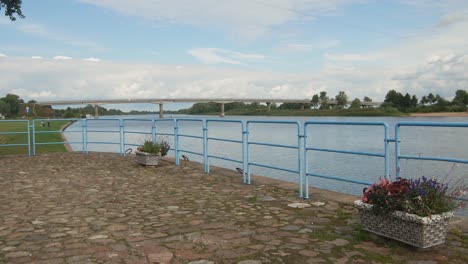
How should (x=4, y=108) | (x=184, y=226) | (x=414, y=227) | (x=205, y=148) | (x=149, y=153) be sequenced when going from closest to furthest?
(x=414, y=227) < (x=184, y=226) < (x=205, y=148) < (x=149, y=153) < (x=4, y=108)

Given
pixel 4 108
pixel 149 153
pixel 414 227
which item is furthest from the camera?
pixel 4 108

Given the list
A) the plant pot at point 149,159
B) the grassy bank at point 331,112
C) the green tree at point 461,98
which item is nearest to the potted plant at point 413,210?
the plant pot at point 149,159

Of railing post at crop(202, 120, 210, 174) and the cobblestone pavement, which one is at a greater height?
railing post at crop(202, 120, 210, 174)

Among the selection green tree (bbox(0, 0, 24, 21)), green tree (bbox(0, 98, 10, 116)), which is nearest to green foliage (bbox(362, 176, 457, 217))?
green tree (bbox(0, 0, 24, 21))

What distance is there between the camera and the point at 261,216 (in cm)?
549

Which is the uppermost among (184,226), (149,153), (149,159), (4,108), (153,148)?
(4,108)

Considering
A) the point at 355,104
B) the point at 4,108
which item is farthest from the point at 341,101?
the point at 4,108

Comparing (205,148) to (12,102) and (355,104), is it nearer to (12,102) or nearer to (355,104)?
(355,104)

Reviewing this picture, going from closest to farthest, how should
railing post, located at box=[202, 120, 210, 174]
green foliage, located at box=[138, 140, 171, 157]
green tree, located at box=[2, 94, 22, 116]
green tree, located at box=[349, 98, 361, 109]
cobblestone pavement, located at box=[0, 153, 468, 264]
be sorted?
cobblestone pavement, located at box=[0, 153, 468, 264], railing post, located at box=[202, 120, 210, 174], green foliage, located at box=[138, 140, 171, 157], green tree, located at box=[349, 98, 361, 109], green tree, located at box=[2, 94, 22, 116]

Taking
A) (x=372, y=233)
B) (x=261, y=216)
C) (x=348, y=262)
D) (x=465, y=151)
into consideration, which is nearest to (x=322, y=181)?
(x=261, y=216)

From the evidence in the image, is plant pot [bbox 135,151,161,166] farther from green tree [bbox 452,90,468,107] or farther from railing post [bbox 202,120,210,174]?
green tree [bbox 452,90,468,107]

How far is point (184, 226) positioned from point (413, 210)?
2508mm

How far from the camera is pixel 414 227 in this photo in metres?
3.92

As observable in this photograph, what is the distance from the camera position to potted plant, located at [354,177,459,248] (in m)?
3.90
